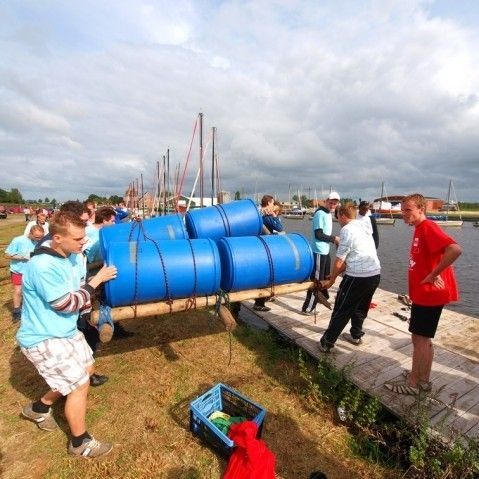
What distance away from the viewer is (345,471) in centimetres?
301

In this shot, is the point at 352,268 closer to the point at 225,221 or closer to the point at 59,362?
the point at 225,221

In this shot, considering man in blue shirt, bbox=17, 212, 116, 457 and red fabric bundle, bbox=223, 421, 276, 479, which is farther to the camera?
man in blue shirt, bbox=17, 212, 116, 457

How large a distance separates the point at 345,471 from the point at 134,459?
1.94m

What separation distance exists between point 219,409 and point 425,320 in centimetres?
238

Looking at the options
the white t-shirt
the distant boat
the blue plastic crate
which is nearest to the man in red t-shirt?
the white t-shirt

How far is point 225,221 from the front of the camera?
4.97m

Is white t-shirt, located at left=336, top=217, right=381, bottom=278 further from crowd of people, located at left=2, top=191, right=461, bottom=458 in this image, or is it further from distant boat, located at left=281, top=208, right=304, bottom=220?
distant boat, located at left=281, top=208, right=304, bottom=220

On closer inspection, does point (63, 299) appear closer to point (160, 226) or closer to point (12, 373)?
point (160, 226)

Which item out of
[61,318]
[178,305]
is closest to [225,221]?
[178,305]

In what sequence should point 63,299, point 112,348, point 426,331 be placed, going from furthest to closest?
point 112,348, point 426,331, point 63,299

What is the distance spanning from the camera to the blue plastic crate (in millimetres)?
3062

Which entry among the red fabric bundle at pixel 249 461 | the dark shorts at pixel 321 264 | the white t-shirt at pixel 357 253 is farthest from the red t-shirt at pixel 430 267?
the dark shorts at pixel 321 264

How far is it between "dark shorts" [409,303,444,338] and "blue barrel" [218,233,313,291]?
4.88 ft

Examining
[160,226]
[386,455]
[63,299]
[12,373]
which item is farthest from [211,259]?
[12,373]
